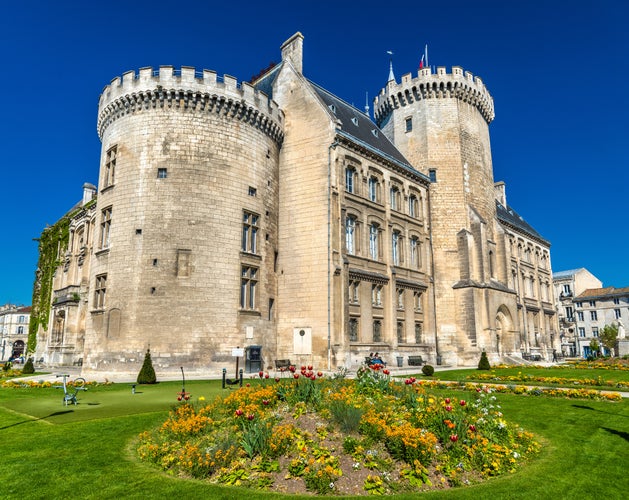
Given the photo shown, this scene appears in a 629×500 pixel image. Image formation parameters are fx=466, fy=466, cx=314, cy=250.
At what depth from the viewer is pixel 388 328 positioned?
34.6 meters

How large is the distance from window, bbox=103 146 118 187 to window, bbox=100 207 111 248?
184 centimetres

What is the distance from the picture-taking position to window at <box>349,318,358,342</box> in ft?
105

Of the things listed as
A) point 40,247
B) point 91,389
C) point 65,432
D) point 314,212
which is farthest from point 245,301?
point 40,247

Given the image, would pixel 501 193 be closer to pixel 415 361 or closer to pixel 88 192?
pixel 415 361

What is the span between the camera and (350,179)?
112ft

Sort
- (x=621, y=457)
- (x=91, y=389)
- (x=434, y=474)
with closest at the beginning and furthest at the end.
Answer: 1. (x=434, y=474)
2. (x=621, y=457)
3. (x=91, y=389)

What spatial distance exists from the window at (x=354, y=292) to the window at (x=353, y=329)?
1304 millimetres

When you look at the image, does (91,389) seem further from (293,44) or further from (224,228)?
(293,44)

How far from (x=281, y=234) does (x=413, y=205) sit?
13239 millimetres

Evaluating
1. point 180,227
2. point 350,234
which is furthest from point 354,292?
point 180,227

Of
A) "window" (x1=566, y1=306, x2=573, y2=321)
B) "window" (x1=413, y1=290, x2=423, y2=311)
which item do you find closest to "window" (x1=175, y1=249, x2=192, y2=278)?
"window" (x1=413, y1=290, x2=423, y2=311)

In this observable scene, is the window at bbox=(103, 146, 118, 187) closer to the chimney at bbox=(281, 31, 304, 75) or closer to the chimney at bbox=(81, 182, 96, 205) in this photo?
the chimney at bbox=(281, 31, 304, 75)

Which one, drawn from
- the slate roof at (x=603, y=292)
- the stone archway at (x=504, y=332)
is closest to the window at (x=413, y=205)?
the stone archway at (x=504, y=332)

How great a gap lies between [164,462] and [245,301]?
71.3ft
